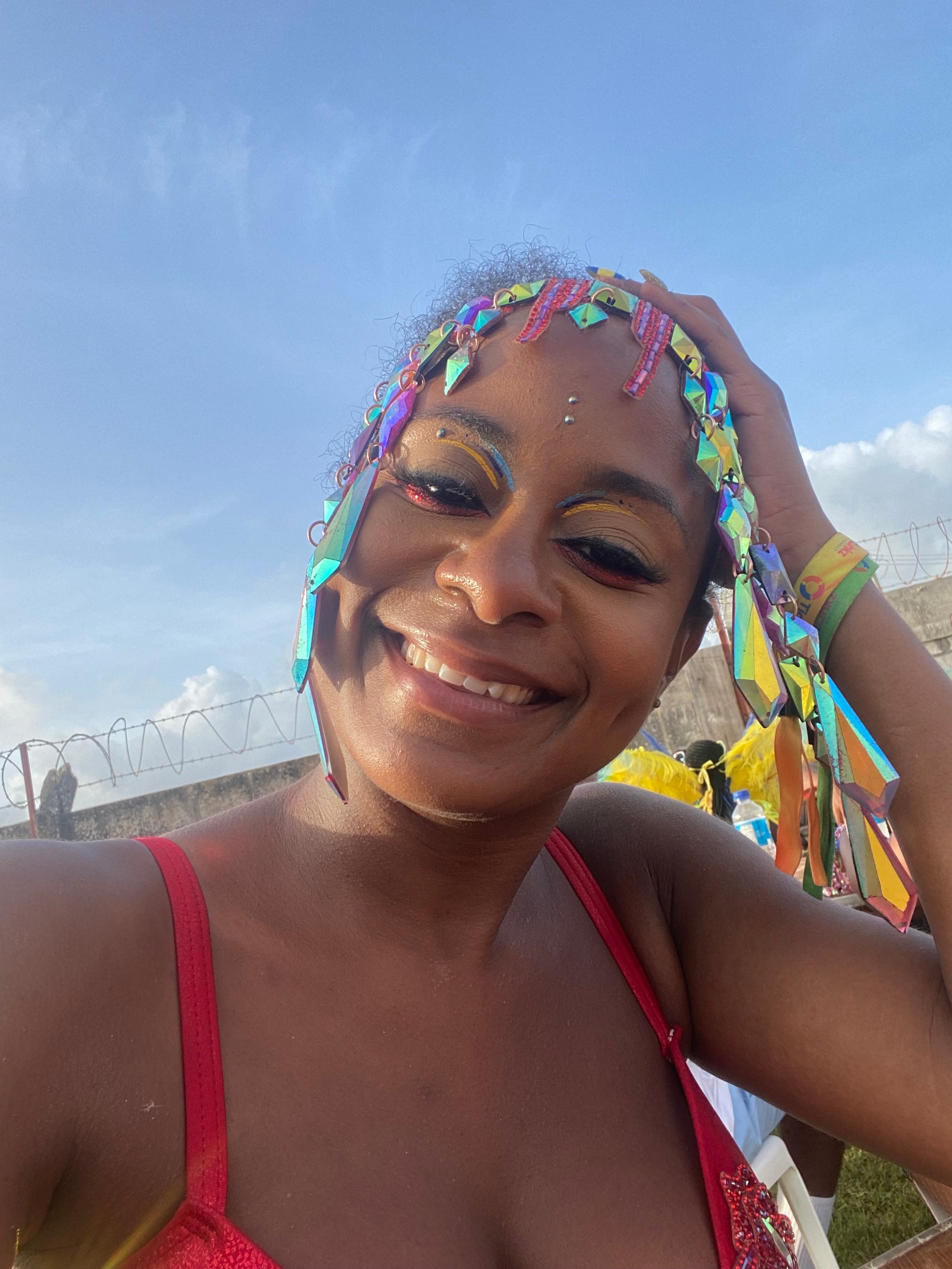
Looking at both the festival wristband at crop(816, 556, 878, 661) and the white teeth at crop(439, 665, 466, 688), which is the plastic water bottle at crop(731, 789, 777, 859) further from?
the white teeth at crop(439, 665, 466, 688)

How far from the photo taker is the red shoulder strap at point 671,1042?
4.72ft

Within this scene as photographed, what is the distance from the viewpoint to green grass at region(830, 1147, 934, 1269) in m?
3.35

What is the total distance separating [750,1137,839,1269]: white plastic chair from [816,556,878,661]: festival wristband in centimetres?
150

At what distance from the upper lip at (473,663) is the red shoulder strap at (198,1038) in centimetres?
54

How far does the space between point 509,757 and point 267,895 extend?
1.60 feet

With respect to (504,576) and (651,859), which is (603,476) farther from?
(651,859)

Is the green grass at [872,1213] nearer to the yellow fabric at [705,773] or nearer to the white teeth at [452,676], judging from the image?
the yellow fabric at [705,773]

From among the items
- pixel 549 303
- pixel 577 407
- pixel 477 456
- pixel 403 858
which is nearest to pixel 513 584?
pixel 477 456

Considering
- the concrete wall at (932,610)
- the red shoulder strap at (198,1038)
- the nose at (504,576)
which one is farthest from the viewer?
the concrete wall at (932,610)

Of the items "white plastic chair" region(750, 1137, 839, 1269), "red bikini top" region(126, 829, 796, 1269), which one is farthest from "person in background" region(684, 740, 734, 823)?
"red bikini top" region(126, 829, 796, 1269)

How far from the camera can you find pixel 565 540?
1381 mm

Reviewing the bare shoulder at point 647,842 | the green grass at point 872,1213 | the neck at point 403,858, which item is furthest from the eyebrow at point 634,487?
the green grass at point 872,1213

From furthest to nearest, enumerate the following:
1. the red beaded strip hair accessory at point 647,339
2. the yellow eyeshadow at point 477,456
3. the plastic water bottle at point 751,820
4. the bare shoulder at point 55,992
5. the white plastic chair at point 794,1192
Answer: the plastic water bottle at point 751,820, the white plastic chair at point 794,1192, the red beaded strip hair accessory at point 647,339, the yellow eyeshadow at point 477,456, the bare shoulder at point 55,992

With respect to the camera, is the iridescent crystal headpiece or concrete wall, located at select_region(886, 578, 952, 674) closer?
the iridescent crystal headpiece
